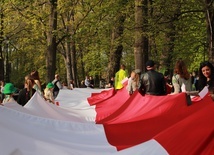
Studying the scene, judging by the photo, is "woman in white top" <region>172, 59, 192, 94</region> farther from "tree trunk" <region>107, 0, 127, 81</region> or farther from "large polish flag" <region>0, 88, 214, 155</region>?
"tree trunk" <region>107, 0, 127, 81</region>

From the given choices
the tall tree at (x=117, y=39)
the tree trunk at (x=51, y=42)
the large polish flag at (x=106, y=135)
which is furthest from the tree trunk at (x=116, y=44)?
the large polish flag at (x=106, y=135)

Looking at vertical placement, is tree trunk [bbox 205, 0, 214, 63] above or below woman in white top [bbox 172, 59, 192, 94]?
above

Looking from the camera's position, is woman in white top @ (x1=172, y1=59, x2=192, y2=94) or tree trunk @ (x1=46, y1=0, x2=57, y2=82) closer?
woman in white top @ (x1=172, y1=59, x2=192, y2=94)

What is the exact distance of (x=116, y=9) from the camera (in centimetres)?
2016

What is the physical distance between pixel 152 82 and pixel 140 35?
7.43 meters

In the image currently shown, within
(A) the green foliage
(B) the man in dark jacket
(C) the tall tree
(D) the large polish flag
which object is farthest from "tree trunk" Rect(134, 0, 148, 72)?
(D) the large polish flag

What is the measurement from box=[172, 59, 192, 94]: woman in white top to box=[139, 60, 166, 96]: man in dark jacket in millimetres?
403

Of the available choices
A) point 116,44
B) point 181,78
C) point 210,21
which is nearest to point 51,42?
point 116,44

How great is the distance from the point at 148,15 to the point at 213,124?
14137mm

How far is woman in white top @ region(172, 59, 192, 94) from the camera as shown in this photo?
9883 millimetres

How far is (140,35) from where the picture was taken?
17500 millimetres

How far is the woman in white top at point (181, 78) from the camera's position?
9883 mm

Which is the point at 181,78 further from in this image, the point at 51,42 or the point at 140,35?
the point at 51,42

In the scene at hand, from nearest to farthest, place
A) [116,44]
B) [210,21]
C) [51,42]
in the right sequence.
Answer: [210,21] < [116,44] < [51,42]
